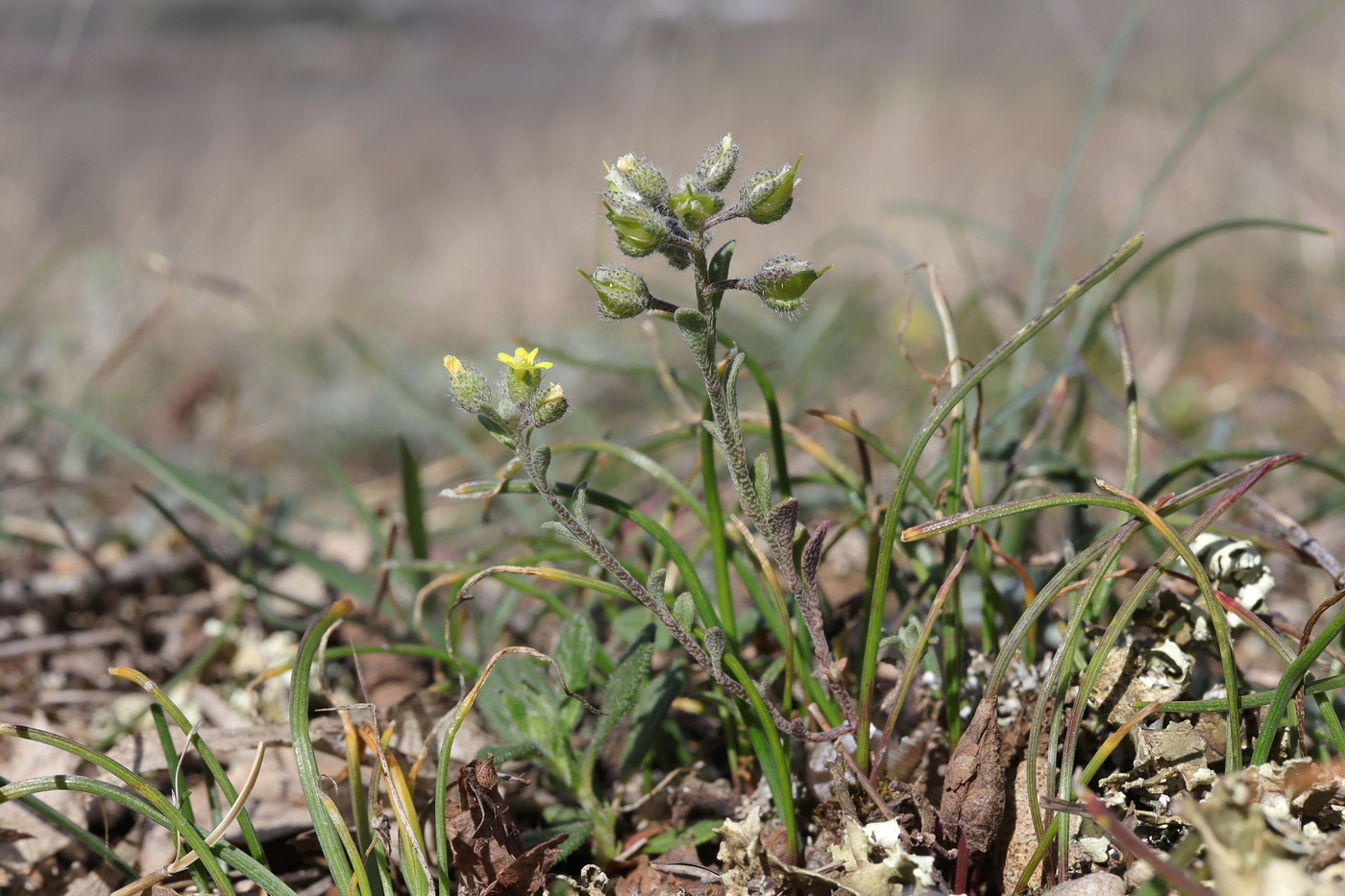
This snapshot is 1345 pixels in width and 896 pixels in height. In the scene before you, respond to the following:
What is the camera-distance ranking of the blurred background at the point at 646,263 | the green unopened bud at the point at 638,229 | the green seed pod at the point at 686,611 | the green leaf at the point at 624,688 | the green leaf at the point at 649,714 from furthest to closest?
the blurred background at the point at 646,263 → the green leaf at the point at 649,714 → the green leaf at the point at 624,688 → the green seed pod at the point at 686,611 → the green unopened bud at the point at 638,229

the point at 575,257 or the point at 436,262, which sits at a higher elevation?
the point at 436,262

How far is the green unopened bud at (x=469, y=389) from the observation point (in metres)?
0.98

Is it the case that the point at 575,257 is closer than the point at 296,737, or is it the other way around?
the point at 296,737

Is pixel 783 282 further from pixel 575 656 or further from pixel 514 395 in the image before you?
pixel 575 656

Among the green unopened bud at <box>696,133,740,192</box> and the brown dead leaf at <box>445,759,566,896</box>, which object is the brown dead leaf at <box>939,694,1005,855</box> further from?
the green unopened bud at <box>696,133,740,192</box>

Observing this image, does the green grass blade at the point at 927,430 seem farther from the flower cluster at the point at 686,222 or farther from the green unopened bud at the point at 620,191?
the green unopened bud at the point at 620,191

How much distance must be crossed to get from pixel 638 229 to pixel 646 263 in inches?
201

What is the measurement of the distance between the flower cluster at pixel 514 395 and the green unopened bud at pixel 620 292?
0.30 feet

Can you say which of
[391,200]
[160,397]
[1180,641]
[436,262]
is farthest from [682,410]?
[391,200]

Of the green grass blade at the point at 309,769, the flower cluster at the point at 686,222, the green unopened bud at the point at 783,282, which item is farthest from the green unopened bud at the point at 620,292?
the green grass blade at the point at 309,769

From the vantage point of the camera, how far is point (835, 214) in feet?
20.7

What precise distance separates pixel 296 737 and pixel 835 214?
5.76m

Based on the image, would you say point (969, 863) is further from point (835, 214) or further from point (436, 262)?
point (436, 262)

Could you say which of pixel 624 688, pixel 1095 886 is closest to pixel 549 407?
pixel 624 688
